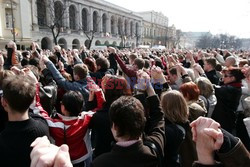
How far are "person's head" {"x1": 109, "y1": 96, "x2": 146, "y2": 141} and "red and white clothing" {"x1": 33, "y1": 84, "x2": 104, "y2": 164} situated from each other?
107 cm

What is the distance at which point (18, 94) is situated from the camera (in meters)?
2.10

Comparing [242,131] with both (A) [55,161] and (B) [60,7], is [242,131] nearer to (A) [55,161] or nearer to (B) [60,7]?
(A) [55,161]

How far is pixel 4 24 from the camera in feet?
96.5

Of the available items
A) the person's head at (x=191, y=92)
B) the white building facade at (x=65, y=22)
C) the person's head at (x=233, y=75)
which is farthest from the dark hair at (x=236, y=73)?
the white building facade at (x=65, y=22)

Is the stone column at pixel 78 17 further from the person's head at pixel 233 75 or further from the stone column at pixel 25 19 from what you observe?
the person's head at pixel 233 75

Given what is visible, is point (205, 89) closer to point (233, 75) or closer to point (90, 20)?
point (233, 75)

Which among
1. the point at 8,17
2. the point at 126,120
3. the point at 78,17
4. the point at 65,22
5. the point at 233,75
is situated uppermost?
the point at 78,17

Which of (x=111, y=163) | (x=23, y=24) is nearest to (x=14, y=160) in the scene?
(x=111, y=163)

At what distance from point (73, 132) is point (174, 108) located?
125cm

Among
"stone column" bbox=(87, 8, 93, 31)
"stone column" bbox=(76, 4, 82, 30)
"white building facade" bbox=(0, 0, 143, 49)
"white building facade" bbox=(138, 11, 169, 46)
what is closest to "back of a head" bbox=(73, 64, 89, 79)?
"white building facade" bbox=(0, 0, 143, 49)

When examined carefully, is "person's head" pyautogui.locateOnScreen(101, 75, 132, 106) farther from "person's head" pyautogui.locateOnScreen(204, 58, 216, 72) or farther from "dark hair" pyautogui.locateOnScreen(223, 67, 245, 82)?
"person's head" pyautogui.locateOnScreen(204, 58, 216, 72)

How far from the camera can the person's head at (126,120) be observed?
181 centimetres

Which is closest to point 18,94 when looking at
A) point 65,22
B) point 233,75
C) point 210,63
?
point 233,75

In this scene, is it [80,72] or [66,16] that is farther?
[66,16]
